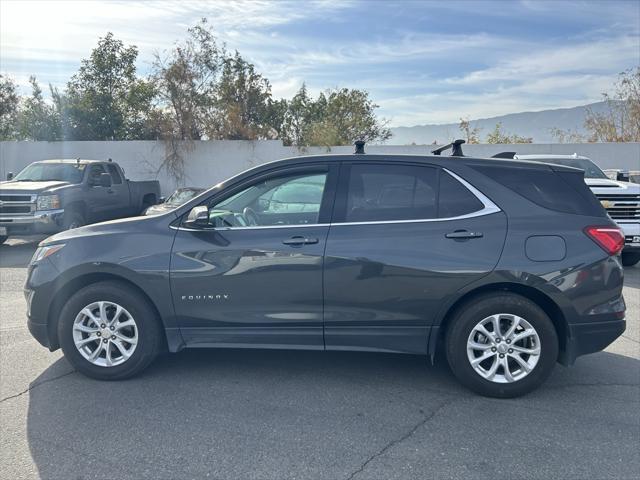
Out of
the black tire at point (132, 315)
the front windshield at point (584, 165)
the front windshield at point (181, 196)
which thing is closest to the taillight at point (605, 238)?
the black tire at point (132, 315)

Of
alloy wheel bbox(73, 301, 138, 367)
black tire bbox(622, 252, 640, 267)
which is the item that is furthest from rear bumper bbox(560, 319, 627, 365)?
black tire bbox(622, 252, 640, 267)

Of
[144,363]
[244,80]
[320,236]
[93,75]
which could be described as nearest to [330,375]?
[320,236]

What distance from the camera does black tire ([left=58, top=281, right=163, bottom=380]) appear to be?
4141 mm

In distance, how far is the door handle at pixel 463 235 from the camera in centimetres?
389

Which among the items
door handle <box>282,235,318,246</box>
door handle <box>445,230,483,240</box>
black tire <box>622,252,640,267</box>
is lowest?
black tire <box>622,252,640,267</box>

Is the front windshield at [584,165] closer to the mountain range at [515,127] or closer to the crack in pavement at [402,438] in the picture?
the crack in pavement at [402,438]

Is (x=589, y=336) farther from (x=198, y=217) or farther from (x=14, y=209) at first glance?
(x=14, y=209)

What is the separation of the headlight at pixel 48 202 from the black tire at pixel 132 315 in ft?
24.7

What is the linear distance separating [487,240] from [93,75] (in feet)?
73.4

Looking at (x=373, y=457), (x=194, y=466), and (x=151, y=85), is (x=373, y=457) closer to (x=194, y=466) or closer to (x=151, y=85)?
(x=194, y=466)

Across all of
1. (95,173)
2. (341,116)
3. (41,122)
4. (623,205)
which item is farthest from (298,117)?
(623,205)

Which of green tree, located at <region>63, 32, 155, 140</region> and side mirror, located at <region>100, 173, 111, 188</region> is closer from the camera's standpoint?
side mirror, located at <region>100, 173, 111, 188</region>

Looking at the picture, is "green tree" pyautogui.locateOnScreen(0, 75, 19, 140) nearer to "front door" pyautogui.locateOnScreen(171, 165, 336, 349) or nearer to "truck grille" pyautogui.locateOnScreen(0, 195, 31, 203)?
"truck grille" pyautogui.locateOnScreen(0, 195, 31, 203)

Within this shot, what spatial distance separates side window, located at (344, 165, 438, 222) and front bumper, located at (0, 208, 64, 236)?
345 inches
